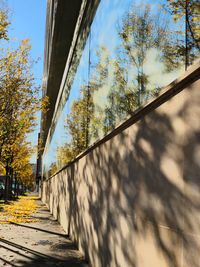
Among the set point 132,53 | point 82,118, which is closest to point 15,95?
point 82,118

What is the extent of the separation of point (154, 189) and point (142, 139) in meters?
0.74

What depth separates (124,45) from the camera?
633 cm

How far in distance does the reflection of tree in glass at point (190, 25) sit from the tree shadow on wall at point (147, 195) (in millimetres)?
568

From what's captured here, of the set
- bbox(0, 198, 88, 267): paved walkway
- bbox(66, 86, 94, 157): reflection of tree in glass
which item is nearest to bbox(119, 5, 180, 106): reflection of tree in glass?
bbox(66, 86, 94, 157): reflection of tree in glass

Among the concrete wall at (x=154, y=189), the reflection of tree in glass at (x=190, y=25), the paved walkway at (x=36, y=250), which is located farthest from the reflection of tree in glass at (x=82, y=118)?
the reflection of tree in glass at (x=190, y=25)

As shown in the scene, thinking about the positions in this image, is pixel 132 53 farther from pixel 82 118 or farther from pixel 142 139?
pixel 82 118

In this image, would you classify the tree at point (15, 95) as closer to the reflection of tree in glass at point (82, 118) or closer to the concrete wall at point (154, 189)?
the reflection of tree in glass at point (82, 118)

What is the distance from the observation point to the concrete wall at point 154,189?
129 inches

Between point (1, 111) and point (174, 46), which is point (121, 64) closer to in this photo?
point (174, 46)

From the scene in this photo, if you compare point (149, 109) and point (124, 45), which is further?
point (124, 45)

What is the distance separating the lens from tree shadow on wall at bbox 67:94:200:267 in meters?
3.31

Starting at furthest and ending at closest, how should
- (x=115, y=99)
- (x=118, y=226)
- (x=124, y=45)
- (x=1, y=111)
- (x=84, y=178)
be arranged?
(x=1, y=111) → (x=84, y=178) → (x=115, y=99) → (x=124, y=45) → (x=118, y=226)

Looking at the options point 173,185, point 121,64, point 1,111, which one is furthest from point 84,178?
point 1,111

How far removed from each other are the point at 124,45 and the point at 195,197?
3.66 meters
